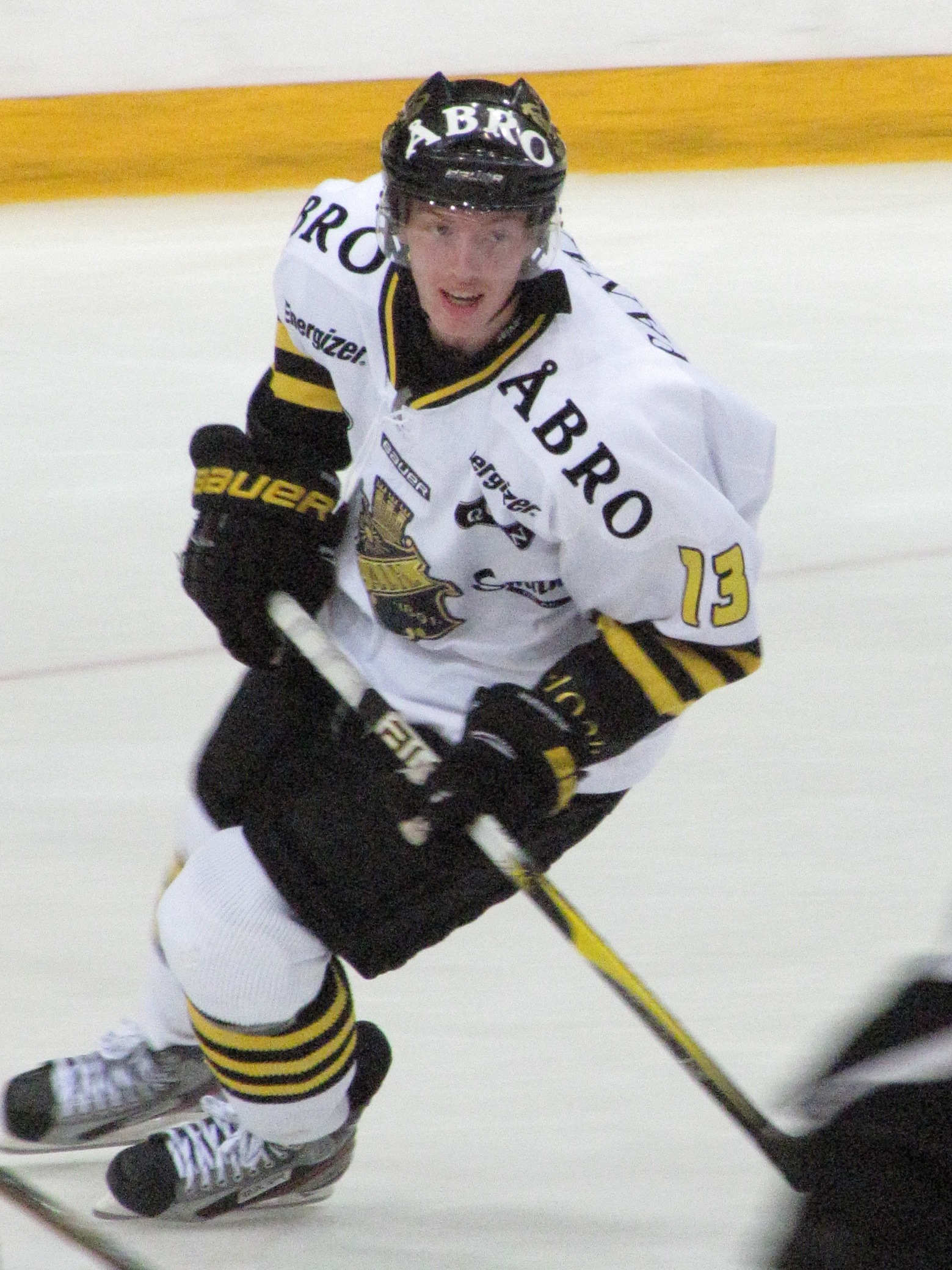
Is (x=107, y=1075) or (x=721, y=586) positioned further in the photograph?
(x=107, y=1075)

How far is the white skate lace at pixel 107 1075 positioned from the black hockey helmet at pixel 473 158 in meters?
0.86

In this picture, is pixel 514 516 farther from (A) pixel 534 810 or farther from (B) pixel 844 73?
(B) pixel 844 73

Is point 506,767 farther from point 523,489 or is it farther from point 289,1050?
point 289,1050

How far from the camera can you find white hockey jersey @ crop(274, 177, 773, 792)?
1548mm

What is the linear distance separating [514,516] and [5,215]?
373cm

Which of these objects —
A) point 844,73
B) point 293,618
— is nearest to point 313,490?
point 293,618

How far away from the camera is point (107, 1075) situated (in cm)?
192

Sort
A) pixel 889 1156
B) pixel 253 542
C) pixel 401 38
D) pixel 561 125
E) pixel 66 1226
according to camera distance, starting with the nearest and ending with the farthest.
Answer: pixel 889 1156 < pixel 66 1226 < pixel 253 542 < pixel 401 38 < pixel 561 125

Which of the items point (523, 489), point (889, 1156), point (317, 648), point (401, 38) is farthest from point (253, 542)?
point (401, 38)

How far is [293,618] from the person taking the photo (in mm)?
1739

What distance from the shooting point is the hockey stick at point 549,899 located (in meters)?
1.55

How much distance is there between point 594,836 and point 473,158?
1.12 m

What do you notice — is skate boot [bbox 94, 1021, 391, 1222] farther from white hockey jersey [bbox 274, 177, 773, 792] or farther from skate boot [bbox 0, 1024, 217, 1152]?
white hockey jersey [bbox 274, 177, 773, 792]

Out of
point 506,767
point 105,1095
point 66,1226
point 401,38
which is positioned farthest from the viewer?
point 401,38
